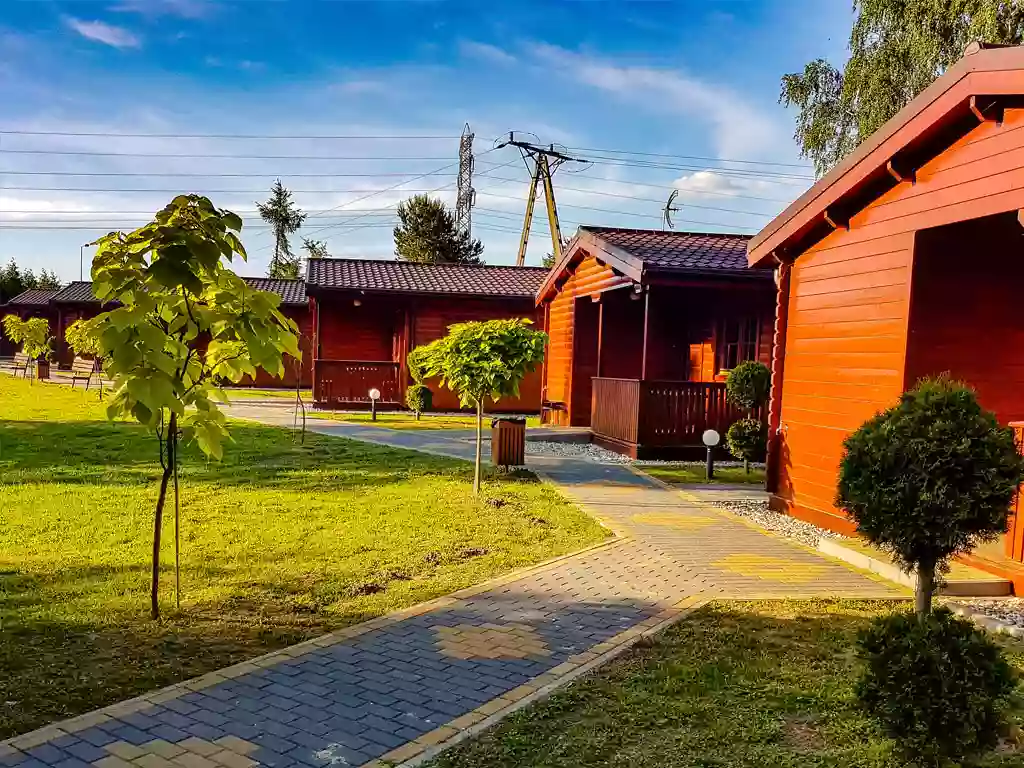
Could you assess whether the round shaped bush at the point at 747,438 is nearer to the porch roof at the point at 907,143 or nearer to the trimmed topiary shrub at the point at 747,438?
the trimmed topiary shrub at the point at 747,438

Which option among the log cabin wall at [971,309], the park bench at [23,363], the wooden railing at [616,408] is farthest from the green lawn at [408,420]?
the park bench at [23,363]

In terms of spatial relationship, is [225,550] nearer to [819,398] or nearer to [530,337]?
[530,337]

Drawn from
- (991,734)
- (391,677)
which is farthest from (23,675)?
(991,734)

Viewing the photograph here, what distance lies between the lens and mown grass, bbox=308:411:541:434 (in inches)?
699

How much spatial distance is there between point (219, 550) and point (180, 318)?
2.82 meters

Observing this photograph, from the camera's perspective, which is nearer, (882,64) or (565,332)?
(565,332)

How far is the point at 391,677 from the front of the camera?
4141 millimetres

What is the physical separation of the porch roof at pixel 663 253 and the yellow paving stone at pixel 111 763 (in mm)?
10620

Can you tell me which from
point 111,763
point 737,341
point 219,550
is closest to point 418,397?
point 737,341

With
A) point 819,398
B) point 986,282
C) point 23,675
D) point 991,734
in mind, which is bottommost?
point 23,675

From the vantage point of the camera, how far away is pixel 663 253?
1352 centimetres

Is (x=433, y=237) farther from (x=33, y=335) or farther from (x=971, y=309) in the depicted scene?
(x=971, y=309)

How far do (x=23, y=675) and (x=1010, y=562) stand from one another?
6.43 meters

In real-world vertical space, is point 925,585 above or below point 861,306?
below
